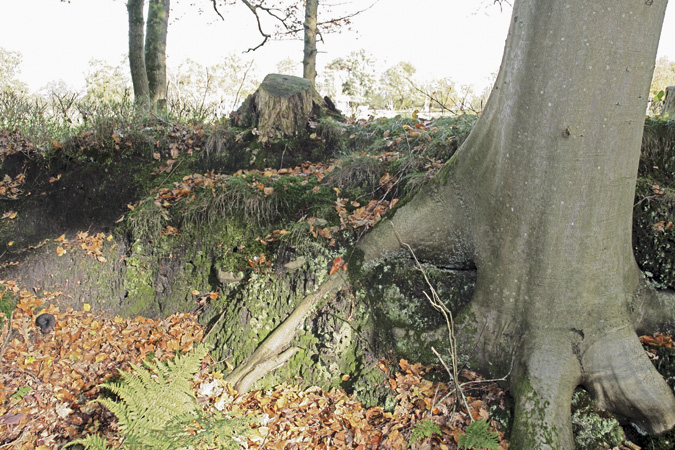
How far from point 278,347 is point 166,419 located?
1.14 m

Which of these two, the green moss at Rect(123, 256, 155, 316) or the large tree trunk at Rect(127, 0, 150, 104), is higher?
the large tree trunk at Rect(127, 0, 150, 104)

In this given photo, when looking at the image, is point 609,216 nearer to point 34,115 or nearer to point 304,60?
point 34,115

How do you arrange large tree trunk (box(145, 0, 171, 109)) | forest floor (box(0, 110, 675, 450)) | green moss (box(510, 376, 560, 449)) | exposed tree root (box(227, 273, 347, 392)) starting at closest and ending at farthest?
green moss (box(510, 376, 560, 449)), forest floor (box(0, 110, 675, 450)), exposed tree root (box(227, 273, 347, 392)), large tree trunk (box(145, 0, 171, 109))

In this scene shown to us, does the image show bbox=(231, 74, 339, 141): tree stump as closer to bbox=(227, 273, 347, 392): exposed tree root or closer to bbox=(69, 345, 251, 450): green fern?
bbox=(227, 273, 347, 392): exposed tree root

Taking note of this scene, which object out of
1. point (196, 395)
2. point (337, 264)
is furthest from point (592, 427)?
point (196, 395)

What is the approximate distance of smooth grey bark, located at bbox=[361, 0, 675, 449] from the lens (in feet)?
7.27

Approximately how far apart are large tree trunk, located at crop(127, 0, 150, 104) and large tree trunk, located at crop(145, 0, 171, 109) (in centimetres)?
35

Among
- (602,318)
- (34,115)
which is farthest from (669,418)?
(34,115)

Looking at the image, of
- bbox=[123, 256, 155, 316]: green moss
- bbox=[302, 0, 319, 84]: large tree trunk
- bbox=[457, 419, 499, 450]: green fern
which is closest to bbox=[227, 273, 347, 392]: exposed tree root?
bbox=[123, 256, 155, 316]: green moss

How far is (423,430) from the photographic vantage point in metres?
2.50

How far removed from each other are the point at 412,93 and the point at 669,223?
60.9 ft

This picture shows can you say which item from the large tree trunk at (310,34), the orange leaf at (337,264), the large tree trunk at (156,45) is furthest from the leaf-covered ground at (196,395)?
the large tree trunk at (310,34)

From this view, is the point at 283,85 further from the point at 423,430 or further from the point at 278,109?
the point at 423,430

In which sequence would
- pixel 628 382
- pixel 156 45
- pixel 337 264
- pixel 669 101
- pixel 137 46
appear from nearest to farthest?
1. pixel 628 382
2. pixel 337 264
3. pixel 669 101
4. pixel 137 46
5. pixel 156 45
